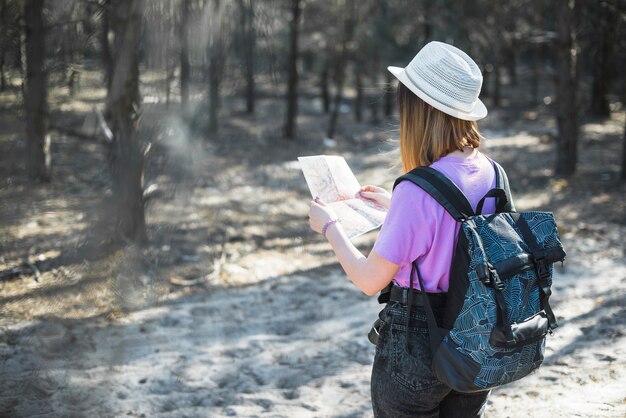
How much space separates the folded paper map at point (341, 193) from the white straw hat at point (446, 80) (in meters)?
0.47

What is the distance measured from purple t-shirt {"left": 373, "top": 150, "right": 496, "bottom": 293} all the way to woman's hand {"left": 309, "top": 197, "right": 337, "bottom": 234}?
0.99 feet

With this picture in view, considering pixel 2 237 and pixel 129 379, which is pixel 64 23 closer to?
pixel 2 237

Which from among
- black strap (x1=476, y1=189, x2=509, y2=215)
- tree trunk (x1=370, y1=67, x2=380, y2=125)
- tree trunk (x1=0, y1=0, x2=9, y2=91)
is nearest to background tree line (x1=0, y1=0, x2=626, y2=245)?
tree trunk (x1=0, y1=0, x2=9, y2=91)

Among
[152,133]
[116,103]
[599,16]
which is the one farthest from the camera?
[599,16]

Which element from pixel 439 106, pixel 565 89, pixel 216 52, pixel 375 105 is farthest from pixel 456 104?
pixel 375 105

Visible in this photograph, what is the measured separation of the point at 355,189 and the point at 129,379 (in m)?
2.58

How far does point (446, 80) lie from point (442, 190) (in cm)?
38

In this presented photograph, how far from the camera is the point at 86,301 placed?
561 cm

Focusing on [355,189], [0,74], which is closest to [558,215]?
[355,189]

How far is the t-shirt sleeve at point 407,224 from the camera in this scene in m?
2.03

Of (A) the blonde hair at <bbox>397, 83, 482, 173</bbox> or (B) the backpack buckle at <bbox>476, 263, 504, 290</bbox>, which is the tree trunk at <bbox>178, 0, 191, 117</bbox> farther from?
(B) the backpack buckle at <bbox>476, 263, 504, 290</bbox>

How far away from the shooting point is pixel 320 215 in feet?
7.69

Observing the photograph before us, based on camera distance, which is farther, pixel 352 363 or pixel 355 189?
pixel 352 363

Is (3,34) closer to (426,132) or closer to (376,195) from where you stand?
(376,195)
